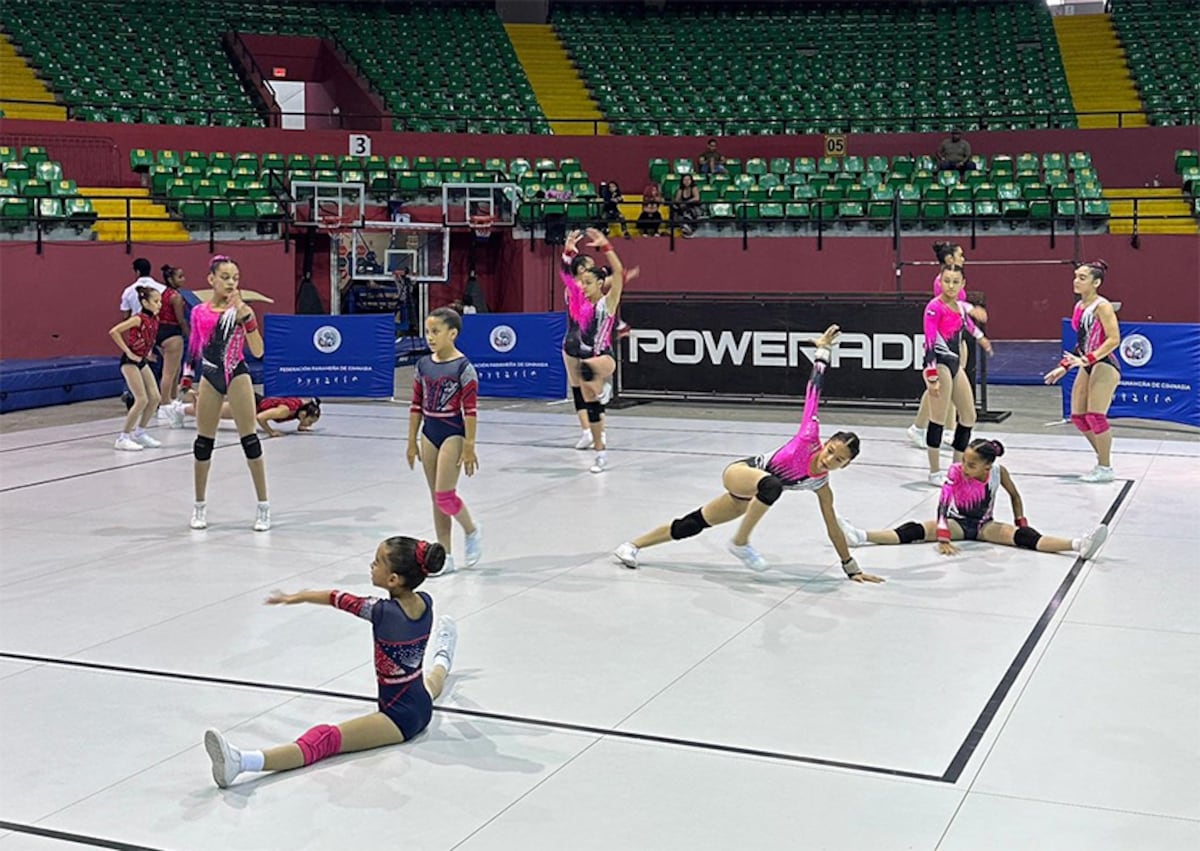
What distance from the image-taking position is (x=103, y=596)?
28.6 ft

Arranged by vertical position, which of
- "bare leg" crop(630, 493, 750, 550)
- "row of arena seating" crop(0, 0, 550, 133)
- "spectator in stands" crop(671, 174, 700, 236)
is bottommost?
"bare leg" crop(630, 493, 750, 550)

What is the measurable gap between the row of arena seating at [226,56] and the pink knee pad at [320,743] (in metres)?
24.6

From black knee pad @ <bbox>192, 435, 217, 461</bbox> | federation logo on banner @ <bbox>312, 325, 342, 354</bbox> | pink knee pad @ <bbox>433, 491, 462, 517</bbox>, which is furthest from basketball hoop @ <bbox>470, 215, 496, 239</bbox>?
pink knee pad @ <bbox>433, 491, 462, 517</bbox>

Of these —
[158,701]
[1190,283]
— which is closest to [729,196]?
[1190,283]

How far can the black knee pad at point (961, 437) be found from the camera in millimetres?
12195

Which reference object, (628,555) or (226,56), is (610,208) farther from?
(628,555)

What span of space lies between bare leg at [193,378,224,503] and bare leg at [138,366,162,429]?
15.6ft

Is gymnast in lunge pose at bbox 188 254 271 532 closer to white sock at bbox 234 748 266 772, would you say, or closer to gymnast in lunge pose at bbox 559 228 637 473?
gymnast in lunge pose at bbox 559 228 637 473

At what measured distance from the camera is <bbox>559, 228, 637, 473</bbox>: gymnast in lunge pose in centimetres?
1355

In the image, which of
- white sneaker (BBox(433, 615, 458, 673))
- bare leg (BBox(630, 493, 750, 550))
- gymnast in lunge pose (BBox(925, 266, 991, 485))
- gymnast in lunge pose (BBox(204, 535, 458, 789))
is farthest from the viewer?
gymnast in lunge pose (BBox(925, 266, 991, 485))

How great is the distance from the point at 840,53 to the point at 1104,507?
26.5 metres

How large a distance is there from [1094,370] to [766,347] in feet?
20.0

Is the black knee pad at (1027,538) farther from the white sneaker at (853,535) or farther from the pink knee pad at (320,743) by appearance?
the pink knee pad at (320,743)

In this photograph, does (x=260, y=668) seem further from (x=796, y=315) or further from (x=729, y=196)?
(x=729, y=196)
